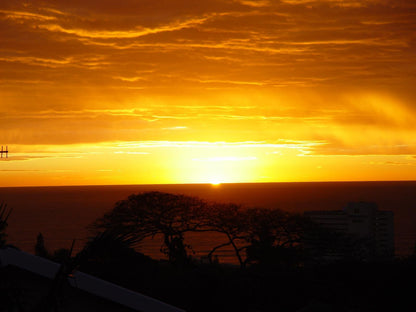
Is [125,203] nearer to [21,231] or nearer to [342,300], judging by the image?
[342,300]

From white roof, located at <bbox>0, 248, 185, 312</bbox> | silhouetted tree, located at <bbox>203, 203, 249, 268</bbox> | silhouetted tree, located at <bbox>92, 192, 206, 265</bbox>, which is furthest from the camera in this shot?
silhouetted tree, located at <bbox>203, 203, 249, 268</bbox>

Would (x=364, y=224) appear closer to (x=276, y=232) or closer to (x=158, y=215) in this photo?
(x=276, y=232)

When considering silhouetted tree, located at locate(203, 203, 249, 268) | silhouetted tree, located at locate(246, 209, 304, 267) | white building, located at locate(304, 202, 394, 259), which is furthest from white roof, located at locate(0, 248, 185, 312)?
white building, located at locate(304, 202, 394, 259)

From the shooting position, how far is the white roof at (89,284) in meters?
7.10

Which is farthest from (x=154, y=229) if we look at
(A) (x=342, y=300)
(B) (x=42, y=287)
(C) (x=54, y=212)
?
(C) (x=54, y=212)

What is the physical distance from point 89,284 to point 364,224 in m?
23.6

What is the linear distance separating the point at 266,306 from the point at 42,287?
7.17 meters

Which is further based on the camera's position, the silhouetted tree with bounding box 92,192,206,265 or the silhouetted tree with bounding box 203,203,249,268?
the silhouetted tree with bounding box 203,203,249,268

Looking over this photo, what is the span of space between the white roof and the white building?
19822mm

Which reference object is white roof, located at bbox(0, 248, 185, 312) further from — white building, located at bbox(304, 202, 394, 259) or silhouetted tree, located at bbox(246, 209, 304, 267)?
white building, located at bbox(304, 202, 394, 259)

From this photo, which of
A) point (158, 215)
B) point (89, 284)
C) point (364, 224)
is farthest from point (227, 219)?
point (89, 284)

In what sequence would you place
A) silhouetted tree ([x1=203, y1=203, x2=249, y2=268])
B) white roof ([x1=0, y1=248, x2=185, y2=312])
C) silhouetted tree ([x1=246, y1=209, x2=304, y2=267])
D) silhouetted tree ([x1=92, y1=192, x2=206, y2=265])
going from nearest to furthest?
1. white roof ([x1=0, y1=248, x2=185, y2=312])
2. silhouetted tree ([x1=246, y1=209, x2=304, y2=267])
3. silhouetted tree ([x1=92, y1=192, x2=206, y2=265])
4. silhouetted tree ([x1=203, y1=203, x2=249, y2=268])

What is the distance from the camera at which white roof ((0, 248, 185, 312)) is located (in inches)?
280

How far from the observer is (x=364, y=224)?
28750mm
